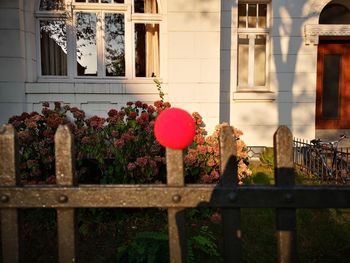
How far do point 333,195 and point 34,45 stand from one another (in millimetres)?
6647

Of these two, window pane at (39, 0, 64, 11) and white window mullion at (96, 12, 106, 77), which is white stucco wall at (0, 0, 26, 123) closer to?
window pane at (39, 0, 64, 11)

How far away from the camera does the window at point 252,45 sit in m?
7.89

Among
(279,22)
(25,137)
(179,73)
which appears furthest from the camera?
(279,22)

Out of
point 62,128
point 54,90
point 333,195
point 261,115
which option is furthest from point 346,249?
point 54,90

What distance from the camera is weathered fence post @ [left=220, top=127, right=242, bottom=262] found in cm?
170

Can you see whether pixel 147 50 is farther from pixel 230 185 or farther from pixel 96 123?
pixel 230 185

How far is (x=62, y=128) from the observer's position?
5.51 ft

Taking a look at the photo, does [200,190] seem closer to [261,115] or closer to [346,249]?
[346,249]

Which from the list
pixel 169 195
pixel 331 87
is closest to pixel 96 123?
pixel 169 195

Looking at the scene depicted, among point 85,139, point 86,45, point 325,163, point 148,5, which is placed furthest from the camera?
point 86,45

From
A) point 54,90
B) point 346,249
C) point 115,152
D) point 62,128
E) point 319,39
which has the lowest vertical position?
point 346,249

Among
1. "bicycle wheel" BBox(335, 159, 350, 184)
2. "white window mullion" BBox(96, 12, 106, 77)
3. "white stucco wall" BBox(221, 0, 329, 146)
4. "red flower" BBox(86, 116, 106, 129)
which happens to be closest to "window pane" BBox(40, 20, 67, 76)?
"white window mullion" BBox(96, 12, 106, 77)

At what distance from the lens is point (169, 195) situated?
167 centimetres

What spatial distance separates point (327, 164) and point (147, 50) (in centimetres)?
439
